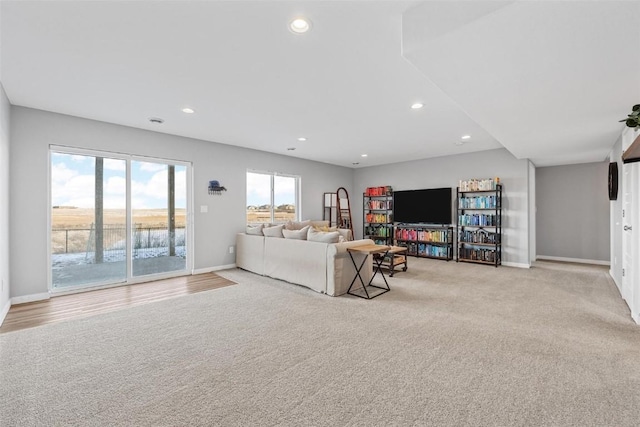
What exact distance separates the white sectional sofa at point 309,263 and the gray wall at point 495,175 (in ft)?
12.1

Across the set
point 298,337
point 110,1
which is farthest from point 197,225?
point 110,1

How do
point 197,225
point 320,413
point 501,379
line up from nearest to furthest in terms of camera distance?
point 320,413 < point 501,379 < point 197,225

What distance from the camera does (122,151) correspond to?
15.4ft

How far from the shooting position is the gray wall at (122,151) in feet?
12.5

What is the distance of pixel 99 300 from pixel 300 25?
13.5 feet

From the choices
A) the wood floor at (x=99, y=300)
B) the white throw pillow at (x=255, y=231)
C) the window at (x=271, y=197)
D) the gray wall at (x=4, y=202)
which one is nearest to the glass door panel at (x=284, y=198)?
the window at (x=271, y=197)

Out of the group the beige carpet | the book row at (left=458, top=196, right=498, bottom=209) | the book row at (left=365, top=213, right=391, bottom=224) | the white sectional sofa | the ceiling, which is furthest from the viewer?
the book row at (left=365, top=213, right=391, bottom=224)

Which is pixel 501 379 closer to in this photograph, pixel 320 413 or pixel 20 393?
pixel 320 413

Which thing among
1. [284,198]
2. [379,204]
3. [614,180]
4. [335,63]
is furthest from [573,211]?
[335,63]

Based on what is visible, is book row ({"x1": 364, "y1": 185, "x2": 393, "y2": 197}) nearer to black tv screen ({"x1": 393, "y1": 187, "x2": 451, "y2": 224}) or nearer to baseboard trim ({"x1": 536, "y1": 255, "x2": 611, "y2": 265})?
black tv screen ({"x1": 393, "y1": 187, "x2": 451, "y2": 224})

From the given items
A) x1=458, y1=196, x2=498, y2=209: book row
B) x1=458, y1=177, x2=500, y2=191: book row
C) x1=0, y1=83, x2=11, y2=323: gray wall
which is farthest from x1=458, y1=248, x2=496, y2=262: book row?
x1=0, y1=83, x2=11, y2=323: gray wall

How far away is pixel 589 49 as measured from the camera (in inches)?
77.3

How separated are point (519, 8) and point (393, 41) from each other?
93cm

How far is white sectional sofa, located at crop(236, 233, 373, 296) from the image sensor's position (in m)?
4.04
